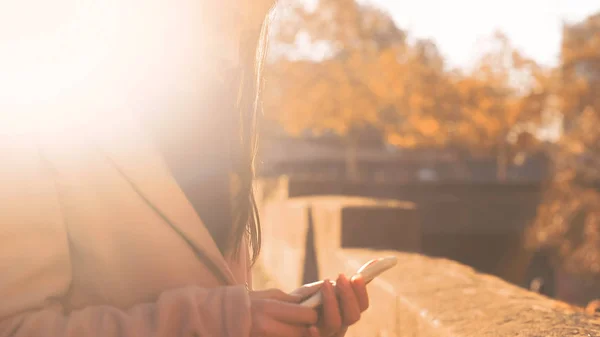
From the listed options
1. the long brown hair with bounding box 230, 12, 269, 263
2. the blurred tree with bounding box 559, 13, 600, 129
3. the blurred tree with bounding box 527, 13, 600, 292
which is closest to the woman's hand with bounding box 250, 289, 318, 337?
the long brown hair with bounding box 230, 12, 269, 263

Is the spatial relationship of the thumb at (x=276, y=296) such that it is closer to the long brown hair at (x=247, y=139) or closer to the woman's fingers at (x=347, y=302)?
the woman's fingers at (x=347, y=302)

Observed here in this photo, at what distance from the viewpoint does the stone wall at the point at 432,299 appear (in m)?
2.01

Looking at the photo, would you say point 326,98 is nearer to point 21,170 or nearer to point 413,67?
point 413,67

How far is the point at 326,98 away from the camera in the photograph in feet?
86.0

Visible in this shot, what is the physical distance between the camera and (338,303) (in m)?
1.35

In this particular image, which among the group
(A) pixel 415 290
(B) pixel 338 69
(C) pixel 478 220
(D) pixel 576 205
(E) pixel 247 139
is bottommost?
(C) pixel 478 220

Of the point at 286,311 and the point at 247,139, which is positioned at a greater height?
the point at 247,139

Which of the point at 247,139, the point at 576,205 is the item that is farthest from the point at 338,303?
the point at 576,205

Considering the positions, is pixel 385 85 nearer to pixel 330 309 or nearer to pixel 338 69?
pixel 338 69

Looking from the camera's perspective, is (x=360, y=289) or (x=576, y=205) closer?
(x=360, y=289)

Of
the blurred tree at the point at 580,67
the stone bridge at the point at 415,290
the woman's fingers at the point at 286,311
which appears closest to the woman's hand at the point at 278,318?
the woman's fingers at the point at 286,311

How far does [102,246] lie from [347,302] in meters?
0.47

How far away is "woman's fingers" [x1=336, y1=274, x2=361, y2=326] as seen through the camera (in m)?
1.34

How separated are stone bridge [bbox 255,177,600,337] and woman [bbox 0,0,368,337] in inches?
31.5
